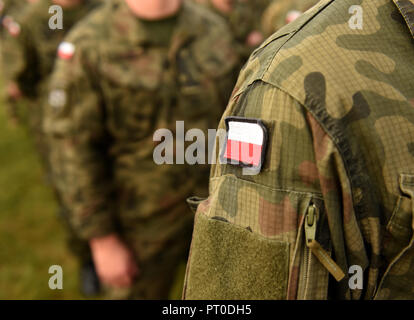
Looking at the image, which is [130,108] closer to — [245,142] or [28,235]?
[245,142]

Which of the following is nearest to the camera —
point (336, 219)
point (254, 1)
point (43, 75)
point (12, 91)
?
point (336, 219)

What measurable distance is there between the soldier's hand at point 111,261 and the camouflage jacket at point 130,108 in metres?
0.06

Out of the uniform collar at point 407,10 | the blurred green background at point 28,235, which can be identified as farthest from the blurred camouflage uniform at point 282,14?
the blurred green background at point 28,235

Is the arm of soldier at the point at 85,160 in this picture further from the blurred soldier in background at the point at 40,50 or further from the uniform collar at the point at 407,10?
the uniform collar at the point at 407,10

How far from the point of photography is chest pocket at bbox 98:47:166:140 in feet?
6.32

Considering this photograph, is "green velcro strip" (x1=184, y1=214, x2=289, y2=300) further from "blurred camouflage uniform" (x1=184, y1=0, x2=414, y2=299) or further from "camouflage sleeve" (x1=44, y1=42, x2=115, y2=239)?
"camouflage sleeve" (x1=44, y1=42, x2=115, y2=239)

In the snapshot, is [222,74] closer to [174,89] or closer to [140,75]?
[174,89]

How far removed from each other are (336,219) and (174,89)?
4.32 ft

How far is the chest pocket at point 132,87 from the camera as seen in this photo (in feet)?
6.32

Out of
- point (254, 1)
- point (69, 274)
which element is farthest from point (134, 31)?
point (254, 1)

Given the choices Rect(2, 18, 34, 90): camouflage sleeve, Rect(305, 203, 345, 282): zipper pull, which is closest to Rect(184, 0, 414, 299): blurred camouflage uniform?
Rect(305, 203, 345, 282): zipper pull

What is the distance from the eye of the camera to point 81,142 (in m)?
1.97

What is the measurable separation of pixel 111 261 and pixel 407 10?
1.60 metres

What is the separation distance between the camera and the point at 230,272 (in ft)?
2.90
